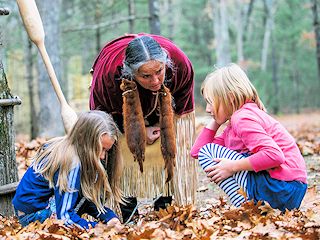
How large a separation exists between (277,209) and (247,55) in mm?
31525

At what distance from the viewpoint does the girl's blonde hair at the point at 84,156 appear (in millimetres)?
2990

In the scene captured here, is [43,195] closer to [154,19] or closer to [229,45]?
[154,19]

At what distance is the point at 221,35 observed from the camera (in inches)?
850

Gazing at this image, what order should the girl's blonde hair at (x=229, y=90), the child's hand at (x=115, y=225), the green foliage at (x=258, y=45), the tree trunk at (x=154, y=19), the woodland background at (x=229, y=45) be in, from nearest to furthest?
the child's hand at (x=115, y=225) → the girl's blonde hair at (x=229, y=90) → the tree trunk at (x=154, y=19) → the woodland background at (x=229, y=45) → the green foliage at (x=258, y=45)

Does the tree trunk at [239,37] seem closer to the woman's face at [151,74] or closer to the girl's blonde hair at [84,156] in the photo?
the woman's face at [151,74]

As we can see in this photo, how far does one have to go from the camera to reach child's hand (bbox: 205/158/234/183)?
3168 mm

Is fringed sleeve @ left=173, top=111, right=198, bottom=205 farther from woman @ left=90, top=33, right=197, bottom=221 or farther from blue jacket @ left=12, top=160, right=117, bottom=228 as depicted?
blue jacket @ left=12, top=160, right=117, bottom=228

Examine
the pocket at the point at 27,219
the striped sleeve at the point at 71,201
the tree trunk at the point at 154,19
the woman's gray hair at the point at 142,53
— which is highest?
the tree trunk at the point at 154,19

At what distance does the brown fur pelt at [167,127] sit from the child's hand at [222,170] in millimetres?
516

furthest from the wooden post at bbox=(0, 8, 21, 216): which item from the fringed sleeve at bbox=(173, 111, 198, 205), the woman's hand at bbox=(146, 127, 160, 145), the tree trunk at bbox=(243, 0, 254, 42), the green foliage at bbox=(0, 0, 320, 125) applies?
the tree trunk at bbox=(243, 0, 254, 42)

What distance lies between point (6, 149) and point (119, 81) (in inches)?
33.9

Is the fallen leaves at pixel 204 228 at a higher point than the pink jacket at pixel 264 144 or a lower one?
lower

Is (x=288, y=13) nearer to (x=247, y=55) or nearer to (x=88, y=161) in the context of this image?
(x=247, y=55)

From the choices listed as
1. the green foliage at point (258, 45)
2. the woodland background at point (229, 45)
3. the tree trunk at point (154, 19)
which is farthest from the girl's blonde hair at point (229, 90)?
the green foliage at point (258, 45)
